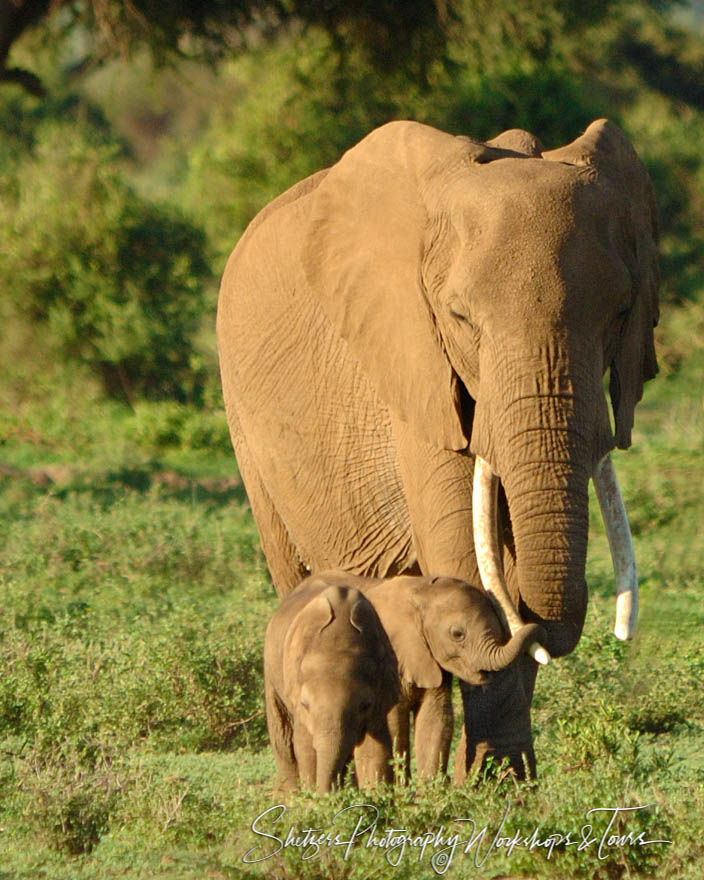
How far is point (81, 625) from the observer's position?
24.5 feet

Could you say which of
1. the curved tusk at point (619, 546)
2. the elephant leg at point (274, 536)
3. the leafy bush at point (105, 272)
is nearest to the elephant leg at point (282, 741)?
the curved tusk at point (619, 546)

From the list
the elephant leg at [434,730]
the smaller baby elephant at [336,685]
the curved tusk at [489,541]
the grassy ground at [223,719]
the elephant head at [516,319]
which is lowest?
the grassy ground at [223,719]

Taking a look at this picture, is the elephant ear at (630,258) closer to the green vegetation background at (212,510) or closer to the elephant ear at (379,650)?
the green vegetation background at (212,510)

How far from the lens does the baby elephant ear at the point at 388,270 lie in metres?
4.64

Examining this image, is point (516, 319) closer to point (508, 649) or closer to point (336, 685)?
point (508, 649)

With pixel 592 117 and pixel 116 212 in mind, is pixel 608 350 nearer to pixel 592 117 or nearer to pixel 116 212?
pixel 116 212

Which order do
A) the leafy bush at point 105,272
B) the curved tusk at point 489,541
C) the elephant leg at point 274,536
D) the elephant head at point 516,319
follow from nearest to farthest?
the elephant head at point 516,319 → the curved tusk at point 489,541 → the elephant leg at point 274,536 → the leafy bush at point 105,272

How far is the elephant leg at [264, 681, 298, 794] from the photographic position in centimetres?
471

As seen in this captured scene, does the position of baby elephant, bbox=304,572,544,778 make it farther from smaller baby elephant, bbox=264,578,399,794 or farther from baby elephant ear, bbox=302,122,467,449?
baby elephant ear, bbox=302,122,467,449

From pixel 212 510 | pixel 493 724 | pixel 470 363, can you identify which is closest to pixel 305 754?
pixel 493 724

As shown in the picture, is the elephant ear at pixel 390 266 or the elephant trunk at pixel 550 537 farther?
the elephant ear at pixel 390 266

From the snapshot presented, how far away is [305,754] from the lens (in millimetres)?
4348

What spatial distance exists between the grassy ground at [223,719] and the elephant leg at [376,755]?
0.14 metres

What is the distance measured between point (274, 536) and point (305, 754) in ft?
6.04
